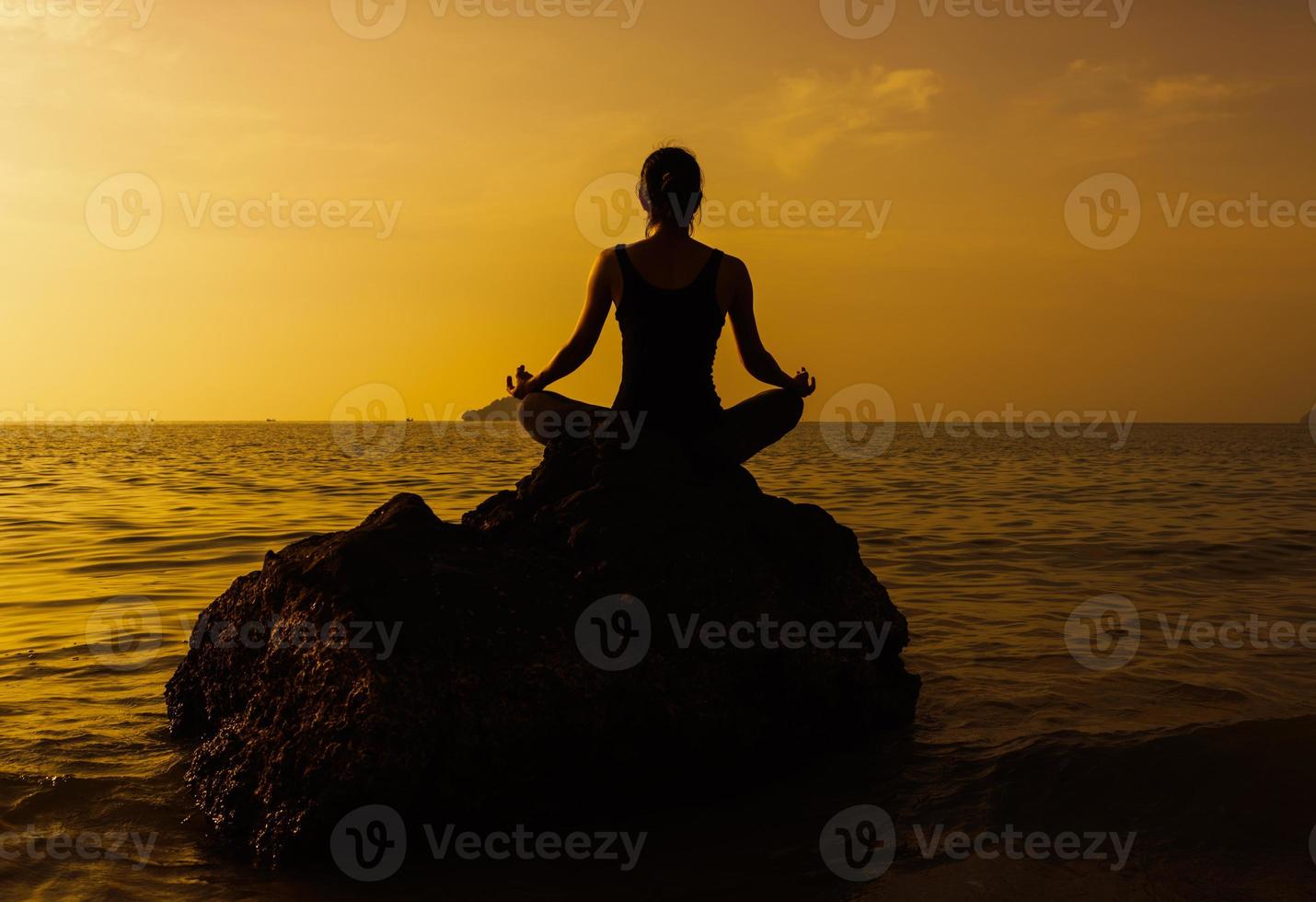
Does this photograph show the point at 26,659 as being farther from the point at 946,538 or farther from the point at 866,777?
the point at 946,538

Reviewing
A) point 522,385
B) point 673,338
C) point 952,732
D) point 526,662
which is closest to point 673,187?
point 673,338

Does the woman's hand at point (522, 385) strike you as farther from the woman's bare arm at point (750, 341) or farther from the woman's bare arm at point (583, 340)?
the woman's bare arm at point (750, 341)

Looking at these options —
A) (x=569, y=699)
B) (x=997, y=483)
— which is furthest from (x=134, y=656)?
(x=997, y=483)

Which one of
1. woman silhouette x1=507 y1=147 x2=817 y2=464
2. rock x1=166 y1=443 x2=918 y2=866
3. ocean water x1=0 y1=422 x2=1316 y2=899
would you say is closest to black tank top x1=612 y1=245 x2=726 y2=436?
woman silhouette x1=507 y1=147 x2=817 y2=464

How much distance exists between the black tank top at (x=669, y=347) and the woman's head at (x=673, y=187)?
0.27m

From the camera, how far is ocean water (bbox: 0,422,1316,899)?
3.72m

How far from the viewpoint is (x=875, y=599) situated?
17.7 feet

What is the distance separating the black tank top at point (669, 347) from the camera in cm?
534

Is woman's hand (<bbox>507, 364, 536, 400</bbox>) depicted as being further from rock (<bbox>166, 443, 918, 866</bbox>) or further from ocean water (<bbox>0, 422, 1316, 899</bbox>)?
ocean water (<bbox>0, 422, 1316, 899</bbox>)

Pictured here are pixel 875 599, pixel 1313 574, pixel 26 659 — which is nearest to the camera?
pixel 875 599

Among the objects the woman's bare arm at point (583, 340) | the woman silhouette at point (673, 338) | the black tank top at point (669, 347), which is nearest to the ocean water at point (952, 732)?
the woman silhouette at point (673, 338)

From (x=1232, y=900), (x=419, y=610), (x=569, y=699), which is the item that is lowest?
(x=1232, y=900)

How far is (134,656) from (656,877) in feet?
15.8

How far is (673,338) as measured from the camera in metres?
5.36
